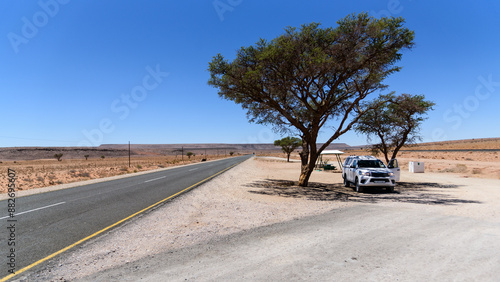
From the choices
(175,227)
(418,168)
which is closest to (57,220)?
(175,227)

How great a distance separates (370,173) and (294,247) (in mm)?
10754

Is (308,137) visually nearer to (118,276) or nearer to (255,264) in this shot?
(255,264)

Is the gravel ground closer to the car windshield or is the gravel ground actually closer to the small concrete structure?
the car windshield

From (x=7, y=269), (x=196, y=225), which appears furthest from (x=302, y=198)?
(x=7, y=269)

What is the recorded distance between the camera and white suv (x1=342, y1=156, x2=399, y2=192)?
1497cm

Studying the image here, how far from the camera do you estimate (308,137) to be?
1703 cm

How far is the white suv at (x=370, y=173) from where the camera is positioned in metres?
15.0

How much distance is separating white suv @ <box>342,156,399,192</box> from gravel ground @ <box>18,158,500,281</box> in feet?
15.6

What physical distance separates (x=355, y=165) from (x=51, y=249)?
15013 millimetres

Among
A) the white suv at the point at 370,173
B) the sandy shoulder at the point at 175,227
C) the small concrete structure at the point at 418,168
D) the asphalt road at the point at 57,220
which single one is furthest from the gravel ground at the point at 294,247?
the small concrete structure at the point at 418,168

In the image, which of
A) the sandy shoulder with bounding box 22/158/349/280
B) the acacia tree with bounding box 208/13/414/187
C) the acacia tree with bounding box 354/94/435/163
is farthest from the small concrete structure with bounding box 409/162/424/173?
the sandy shoulder with bounding box 22/158/349/280

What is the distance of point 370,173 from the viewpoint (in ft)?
49.6

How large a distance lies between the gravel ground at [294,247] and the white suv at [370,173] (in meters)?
4.76

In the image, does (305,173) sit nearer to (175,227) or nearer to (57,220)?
(175,227)
